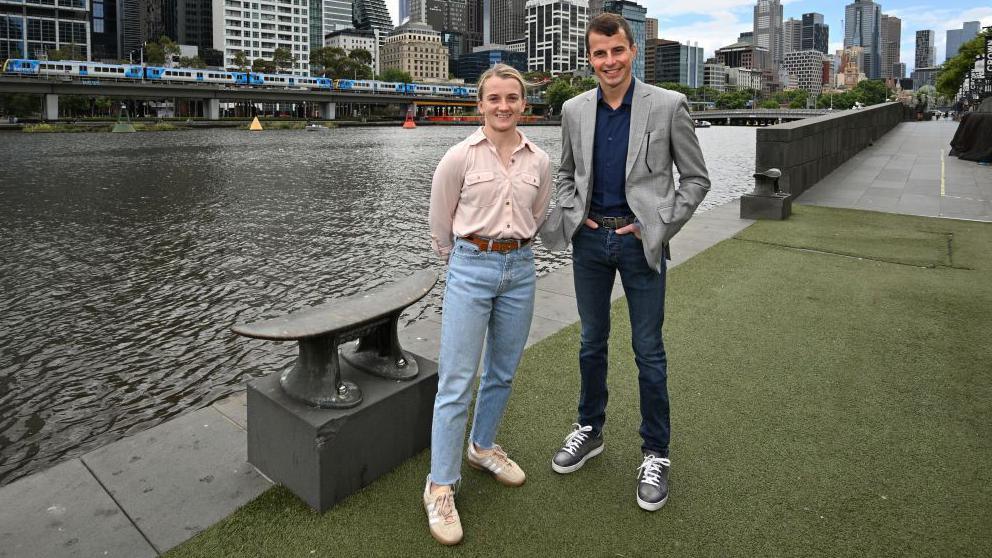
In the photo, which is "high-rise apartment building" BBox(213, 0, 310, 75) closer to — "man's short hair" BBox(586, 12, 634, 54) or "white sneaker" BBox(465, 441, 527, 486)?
"man's short hair" BBox(586, 12, 634, 54)

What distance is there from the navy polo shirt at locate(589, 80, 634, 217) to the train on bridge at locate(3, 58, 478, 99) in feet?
225

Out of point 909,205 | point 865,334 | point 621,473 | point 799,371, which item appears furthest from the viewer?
point 909,205

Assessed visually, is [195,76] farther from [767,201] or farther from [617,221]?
[617,221]

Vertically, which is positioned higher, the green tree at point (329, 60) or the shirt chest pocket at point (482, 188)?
the green tree at point (329, 60)

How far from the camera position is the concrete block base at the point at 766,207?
12.6 m

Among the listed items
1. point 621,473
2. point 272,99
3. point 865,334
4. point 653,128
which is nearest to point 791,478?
point 621,473

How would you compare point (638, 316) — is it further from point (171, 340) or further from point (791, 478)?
point (171, 340)

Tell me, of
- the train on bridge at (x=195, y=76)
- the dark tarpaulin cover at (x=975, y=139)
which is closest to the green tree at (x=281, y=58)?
the train on bridge at (x=195, y=76)

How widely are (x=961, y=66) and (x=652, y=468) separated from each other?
91976 mm

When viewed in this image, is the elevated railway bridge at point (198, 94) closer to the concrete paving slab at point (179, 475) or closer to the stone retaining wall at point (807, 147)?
the stone retaining wall at point (807, 147)

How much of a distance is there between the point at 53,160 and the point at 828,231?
1365 inches

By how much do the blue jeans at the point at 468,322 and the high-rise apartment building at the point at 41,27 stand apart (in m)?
148

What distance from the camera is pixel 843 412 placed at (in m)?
4.55

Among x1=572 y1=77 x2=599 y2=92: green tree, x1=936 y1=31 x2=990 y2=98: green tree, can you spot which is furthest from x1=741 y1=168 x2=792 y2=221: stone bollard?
x1=572 y1=77 x2=599 y2=92: green tree
